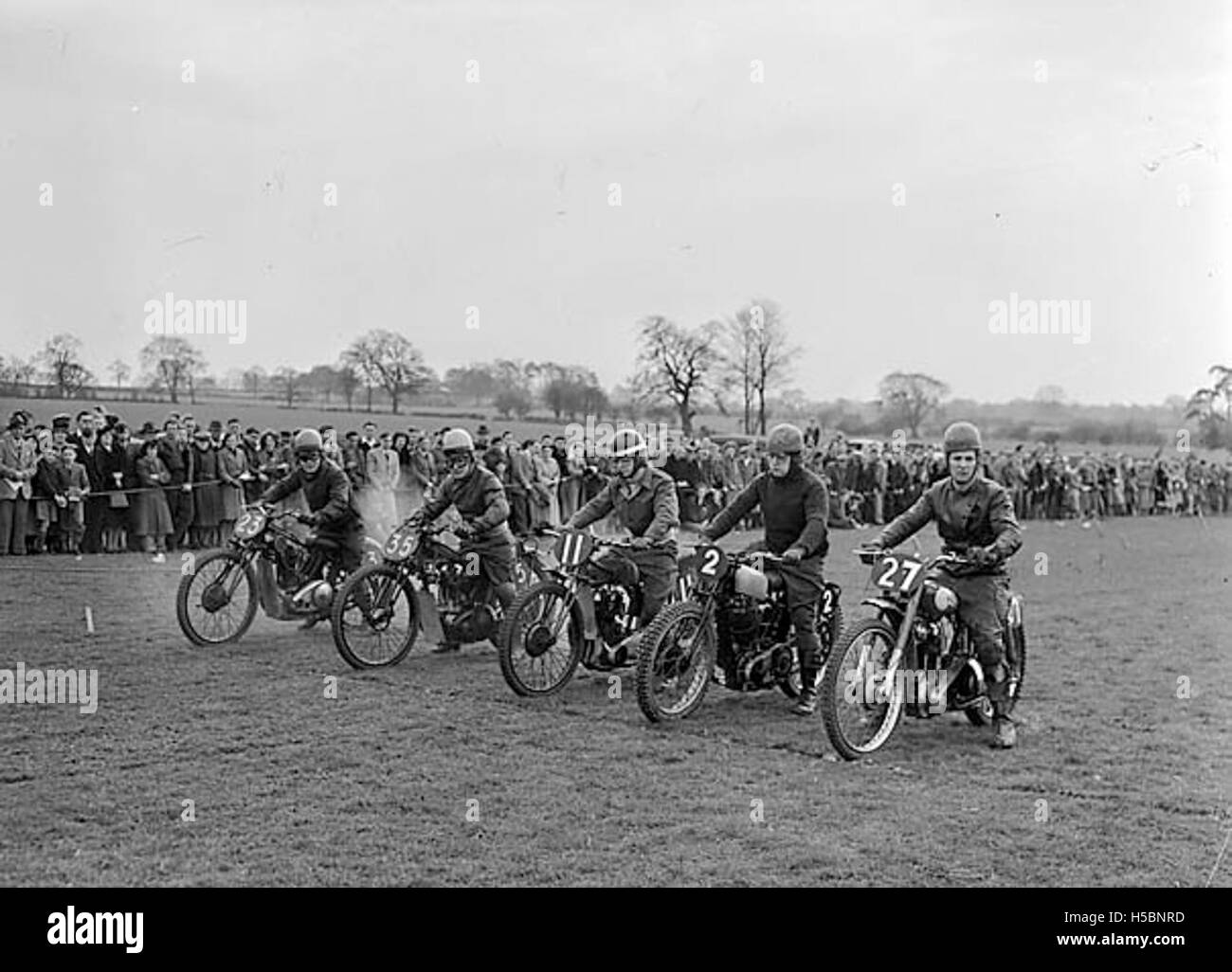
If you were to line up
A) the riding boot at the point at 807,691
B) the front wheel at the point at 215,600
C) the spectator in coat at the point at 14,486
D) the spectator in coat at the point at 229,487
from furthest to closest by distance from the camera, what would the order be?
the spectator in coat at the point at 229,487 → the spectator in coat at the point at 14,486 → the front wheel at the point at 215,600 → the riding boot at the point at 807,691

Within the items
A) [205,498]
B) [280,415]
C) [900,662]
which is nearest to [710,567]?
[900,662]

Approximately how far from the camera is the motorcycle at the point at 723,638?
8.36m

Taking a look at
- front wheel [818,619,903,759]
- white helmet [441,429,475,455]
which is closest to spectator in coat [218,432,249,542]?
white helmet [441,429,475,455]

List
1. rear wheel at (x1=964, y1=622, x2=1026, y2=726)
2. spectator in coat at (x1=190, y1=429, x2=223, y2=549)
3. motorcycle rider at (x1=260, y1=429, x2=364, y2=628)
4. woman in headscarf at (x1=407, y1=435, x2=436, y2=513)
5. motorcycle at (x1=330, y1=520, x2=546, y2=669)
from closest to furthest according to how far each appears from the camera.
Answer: rear wheel at (x1=964, y1=622, x2=1026, y2=726)
motorcycle at (x1=330, y1=520, x2=546, y2=669)
motorcycle rider at (x1=260, y1=429, x2=364, y2=628)
spectator in coat at (x1=190, y1=429, x2=223, y2=549)
woman in headscarf at (x1=407, y1=435, x2=436, y2=513)

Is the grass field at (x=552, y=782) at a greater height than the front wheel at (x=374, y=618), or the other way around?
the front wheel at (x=374, y=618)

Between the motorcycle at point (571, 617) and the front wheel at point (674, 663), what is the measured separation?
2.02 feet

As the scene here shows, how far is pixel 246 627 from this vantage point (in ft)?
36.4

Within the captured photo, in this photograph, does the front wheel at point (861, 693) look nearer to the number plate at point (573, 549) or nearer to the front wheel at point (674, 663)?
the front wheel at point (674, 663)

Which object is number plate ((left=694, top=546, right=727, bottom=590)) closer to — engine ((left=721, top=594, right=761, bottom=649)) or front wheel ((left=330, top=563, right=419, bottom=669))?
engine ((left=721, top=594, right=761, bottom=649))

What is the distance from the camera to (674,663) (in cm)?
848

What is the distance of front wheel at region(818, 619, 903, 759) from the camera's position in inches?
296

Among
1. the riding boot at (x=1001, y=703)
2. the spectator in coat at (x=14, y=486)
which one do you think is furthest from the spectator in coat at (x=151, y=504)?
the riding boot at (x=1001, y=703)

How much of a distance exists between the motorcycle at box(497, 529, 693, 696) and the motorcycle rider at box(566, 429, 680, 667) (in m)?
0.05

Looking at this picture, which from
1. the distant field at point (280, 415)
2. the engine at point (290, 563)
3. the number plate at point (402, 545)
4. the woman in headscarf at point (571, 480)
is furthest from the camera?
the woman in headscarf at point (571, 480)
